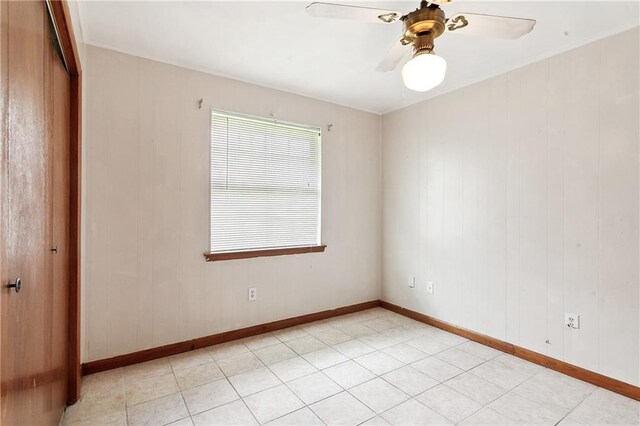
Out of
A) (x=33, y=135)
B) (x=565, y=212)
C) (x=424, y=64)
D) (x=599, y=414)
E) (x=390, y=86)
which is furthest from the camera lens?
(x=390, y=86)

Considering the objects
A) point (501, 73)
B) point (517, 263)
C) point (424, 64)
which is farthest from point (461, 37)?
point (517, 263)

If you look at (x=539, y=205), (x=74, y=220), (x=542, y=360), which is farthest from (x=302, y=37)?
(x=542, y=360)

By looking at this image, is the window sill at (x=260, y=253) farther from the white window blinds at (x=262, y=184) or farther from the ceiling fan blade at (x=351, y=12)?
the ceiling fan blade at (x=351, y=12)

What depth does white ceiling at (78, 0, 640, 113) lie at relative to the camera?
195 centimetres

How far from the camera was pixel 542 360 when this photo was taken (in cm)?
253

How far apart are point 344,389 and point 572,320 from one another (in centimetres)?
175

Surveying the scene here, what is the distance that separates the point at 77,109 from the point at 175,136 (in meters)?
0.80

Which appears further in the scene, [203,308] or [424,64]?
[203,308]

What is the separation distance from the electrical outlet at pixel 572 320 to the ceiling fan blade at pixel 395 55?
7.27 feet

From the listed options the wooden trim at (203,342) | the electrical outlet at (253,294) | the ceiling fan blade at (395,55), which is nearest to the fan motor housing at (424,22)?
the ceiling fan blade at (395,55)

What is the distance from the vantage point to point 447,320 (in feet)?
10.7

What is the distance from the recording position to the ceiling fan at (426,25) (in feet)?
5.05

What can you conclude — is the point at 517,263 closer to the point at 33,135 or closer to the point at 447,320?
the point at 447,320

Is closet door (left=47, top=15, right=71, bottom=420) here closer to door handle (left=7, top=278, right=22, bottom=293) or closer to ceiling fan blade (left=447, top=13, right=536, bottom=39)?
door handle (left=7, top=278, right=22, bottom=293)
